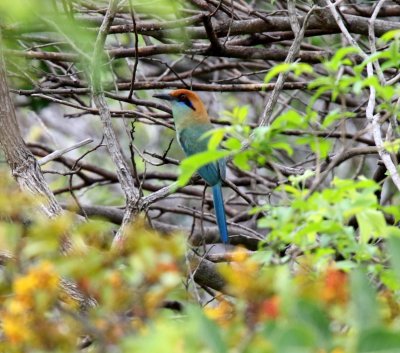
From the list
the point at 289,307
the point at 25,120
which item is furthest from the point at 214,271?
the point at 25,120

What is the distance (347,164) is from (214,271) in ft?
12.2

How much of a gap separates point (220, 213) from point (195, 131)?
65 centimetres

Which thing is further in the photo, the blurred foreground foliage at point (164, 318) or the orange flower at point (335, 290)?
the orange flower at point (335, 290)

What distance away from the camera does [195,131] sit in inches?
204

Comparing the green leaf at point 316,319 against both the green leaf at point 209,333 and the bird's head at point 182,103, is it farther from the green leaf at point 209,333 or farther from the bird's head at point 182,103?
the bird's head at point 182,103

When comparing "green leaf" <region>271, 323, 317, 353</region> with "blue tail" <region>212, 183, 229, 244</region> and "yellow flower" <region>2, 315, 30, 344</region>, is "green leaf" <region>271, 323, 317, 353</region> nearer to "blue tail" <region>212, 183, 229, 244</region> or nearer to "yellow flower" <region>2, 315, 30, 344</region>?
"yellow flower" <region>2, 315, 30, 344</region>

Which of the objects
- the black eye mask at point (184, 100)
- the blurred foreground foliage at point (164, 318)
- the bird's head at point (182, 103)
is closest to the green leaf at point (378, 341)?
the blurred foreground foliage at point (164, 318)

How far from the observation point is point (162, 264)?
147 centimetres

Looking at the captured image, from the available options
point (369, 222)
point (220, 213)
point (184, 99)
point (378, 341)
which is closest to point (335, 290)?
point (378, 341)

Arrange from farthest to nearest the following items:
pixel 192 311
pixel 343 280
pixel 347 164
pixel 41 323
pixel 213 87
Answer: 1. pixel 347 164
2. pixel 213 87
3. pixel 343 280
4. pixel 41 323
5. pixel 192 311

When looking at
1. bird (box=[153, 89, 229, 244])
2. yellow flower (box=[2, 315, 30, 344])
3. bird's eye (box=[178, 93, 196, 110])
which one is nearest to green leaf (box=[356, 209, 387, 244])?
yellow flower (box=[2, 315, 30, 344])

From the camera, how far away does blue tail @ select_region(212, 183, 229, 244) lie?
459 centimetres

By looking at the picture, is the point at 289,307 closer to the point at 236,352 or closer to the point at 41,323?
the point at 236,352

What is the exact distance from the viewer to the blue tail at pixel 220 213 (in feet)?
15.1
